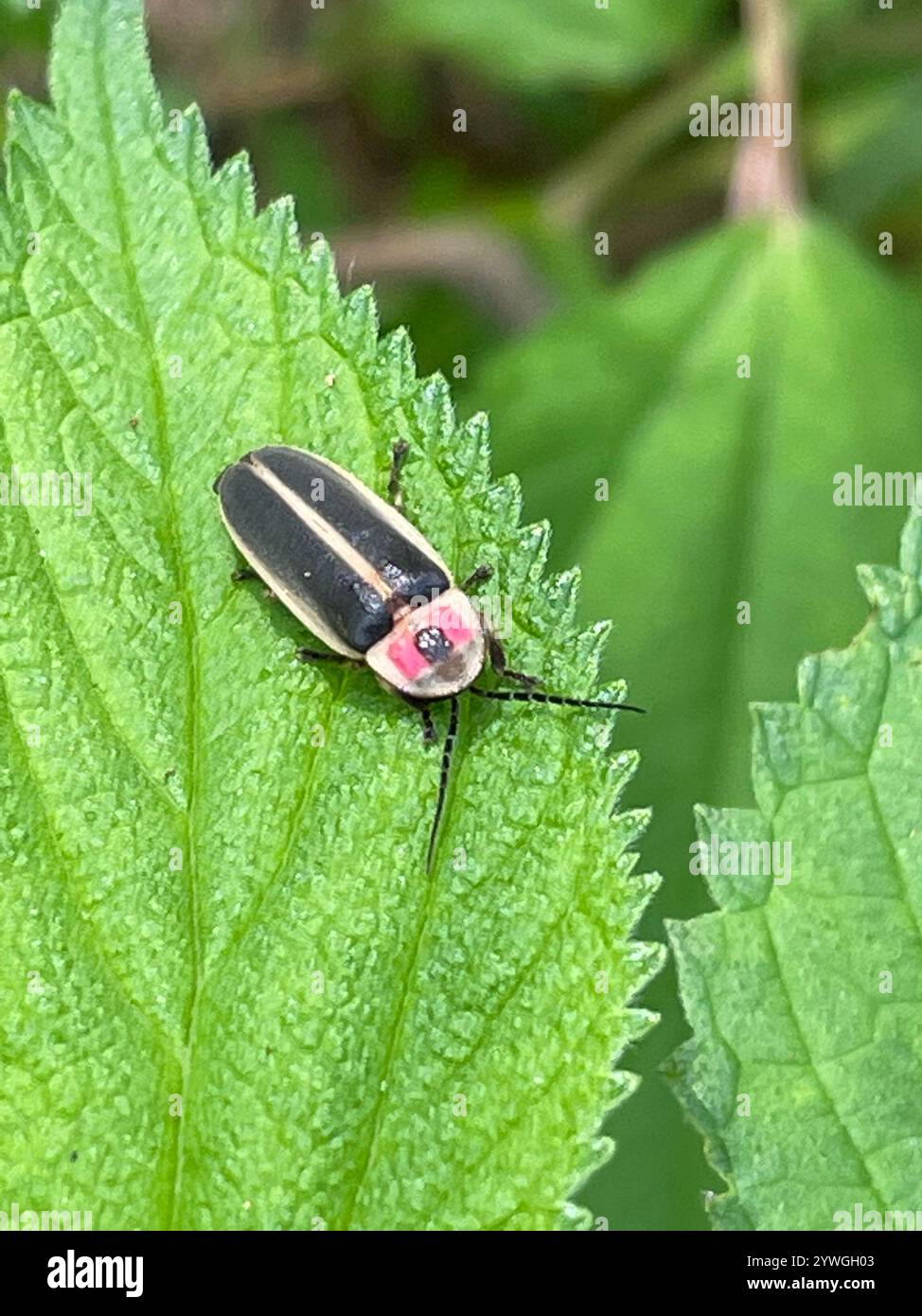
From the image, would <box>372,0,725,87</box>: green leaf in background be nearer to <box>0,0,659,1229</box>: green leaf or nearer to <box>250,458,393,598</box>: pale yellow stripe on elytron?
<box>0,0,659,1229</box>: green leaf

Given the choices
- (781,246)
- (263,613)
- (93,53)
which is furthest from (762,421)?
(93,53)

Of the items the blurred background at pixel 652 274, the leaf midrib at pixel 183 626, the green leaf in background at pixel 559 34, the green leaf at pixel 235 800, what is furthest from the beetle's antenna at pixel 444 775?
the green leaf in background at pixel 559 34

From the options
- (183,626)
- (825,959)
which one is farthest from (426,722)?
(825,959)

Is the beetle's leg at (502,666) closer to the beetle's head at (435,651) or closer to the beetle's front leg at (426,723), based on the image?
the beetle's head at (435,651)

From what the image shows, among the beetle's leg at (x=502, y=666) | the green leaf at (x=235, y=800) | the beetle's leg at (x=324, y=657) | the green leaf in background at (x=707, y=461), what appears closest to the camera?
the green leaf at (x=235, y=800)

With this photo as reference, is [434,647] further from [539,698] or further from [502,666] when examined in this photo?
[539,698]

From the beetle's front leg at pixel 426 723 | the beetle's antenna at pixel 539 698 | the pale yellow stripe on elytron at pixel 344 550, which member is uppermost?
the pale yellow stripe on elytron at pixel 344 550

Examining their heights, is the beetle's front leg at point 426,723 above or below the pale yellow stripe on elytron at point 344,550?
below
